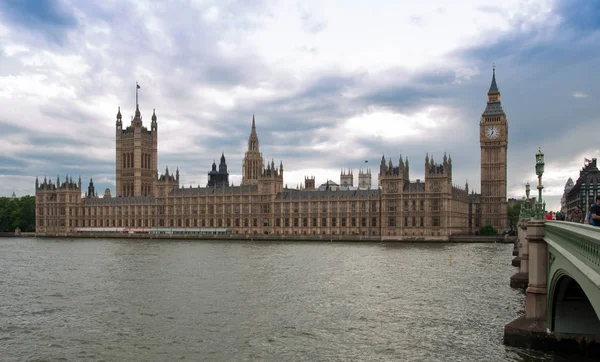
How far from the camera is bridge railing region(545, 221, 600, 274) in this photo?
14.6 m

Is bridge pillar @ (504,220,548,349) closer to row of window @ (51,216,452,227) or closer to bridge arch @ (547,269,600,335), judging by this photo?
bridge arch @ (547,269,600,335)

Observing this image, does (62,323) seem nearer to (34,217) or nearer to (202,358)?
(202,358)

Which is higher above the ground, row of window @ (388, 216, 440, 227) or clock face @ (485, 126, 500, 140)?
clock face @ (485, 126, 500, 140)

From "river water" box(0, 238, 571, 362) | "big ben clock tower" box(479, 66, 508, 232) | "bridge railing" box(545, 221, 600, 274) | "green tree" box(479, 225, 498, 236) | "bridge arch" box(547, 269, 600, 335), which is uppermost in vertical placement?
"big ben clock tower" box(479, 66, 508, 232)

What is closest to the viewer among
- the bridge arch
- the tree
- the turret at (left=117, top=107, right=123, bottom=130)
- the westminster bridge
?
the westminster bridge

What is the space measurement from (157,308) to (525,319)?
70.3 feet

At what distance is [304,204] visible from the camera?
12769 cm

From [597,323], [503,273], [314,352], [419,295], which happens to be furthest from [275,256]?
[597,323]

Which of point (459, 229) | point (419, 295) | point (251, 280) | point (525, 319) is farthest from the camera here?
point (459, 229)

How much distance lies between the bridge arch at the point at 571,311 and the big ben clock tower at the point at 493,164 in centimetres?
11314

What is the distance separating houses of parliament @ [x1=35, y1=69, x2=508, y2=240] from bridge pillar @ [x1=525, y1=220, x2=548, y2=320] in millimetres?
87040

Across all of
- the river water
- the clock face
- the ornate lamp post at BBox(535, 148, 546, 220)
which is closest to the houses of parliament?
the clock face

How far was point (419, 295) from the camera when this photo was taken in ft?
135

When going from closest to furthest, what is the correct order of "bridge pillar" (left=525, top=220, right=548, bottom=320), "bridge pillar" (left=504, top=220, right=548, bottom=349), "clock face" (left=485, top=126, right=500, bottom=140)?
"bridge pillar" (left=504, top=220, right=548, bottom=349) → "bridge pillar" (left=525, top=220, right=548, bottom=320) → "clock face" (left=485, top=126, right=500, bottom=140)
